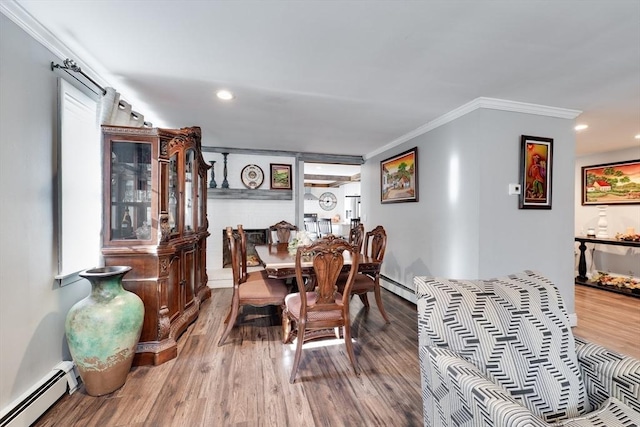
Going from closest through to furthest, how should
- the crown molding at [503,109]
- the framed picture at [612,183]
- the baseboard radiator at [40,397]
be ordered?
the baseboard radiator at [40,397] < the crown molding at [503,109] < the framed picture at [612,183]

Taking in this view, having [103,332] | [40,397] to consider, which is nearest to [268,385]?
[103,332]

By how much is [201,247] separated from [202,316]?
34.8 inches

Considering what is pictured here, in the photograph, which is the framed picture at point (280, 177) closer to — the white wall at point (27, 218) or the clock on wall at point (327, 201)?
the white wall at point (27, 218)

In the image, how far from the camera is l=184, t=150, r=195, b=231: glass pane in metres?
2.97

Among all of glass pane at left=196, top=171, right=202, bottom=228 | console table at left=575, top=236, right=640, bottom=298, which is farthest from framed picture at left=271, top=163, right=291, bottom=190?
console table at left=575, top=236, right=640, bottom=298

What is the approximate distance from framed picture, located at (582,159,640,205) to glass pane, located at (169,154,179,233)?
653 cm

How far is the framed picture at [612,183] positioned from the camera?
14.6 feet

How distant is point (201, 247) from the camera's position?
3.73 meters

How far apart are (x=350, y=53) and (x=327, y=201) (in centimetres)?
1022

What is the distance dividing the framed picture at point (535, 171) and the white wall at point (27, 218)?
13.0 ft

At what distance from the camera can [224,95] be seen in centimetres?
266

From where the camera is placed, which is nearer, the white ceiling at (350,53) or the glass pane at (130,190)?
the white ceiling at (350,53)

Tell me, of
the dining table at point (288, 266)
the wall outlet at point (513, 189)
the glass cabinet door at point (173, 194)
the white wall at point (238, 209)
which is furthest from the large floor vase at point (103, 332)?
the wall outlet at point (513, 189)

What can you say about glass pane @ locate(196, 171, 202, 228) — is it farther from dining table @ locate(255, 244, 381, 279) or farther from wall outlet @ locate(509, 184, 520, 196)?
wall outlet @ locate(509, 184, 520, 196)
